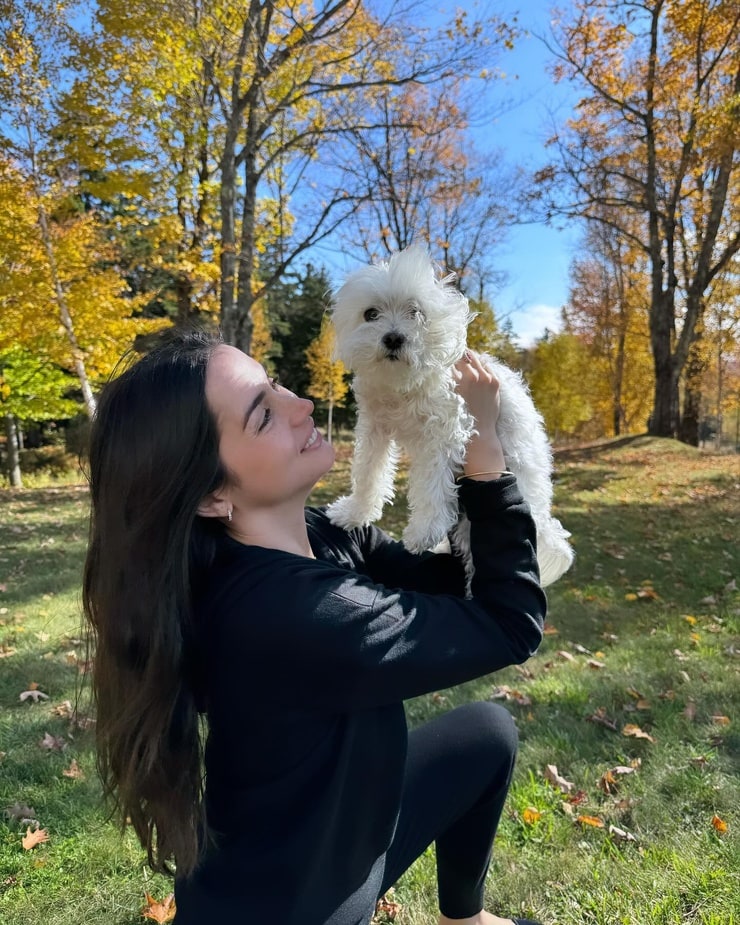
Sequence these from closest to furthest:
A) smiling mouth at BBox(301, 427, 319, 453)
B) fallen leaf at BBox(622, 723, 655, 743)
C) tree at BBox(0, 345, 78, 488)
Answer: smiling mouth at BBox(301, 427, 319, 453) → fallen leaf at BBox(622, 723, 655, 743) → tree at BBox(0, 345, 78, 488)

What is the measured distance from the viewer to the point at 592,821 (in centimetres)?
271

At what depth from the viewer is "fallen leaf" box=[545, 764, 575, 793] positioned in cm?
298

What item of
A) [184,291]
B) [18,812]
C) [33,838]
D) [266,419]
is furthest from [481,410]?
[184,291]

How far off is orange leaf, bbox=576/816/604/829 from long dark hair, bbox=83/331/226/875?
79.0 inches

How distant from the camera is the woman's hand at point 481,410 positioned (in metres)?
1.75

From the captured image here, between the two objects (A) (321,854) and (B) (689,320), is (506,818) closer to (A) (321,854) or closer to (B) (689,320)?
(A) (321,854)

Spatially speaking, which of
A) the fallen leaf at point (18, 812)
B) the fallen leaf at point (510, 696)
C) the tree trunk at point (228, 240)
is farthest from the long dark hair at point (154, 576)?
the tree trunk at point (228, 240)

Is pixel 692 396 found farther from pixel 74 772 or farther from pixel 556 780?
pixel 74 772

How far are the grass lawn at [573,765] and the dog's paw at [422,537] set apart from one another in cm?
129

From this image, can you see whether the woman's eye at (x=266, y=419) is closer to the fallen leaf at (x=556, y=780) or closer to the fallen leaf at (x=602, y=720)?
the fallen leaf at (x=556, y=780)

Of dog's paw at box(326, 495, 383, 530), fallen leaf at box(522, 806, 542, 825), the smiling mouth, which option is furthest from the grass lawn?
the smiling mouth

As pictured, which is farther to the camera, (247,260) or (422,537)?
(247,260)

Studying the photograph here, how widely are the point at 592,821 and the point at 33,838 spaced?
2425mm

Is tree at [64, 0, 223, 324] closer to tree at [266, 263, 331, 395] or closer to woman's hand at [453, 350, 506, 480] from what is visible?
woman's hand at [453, 350, 506, 480]
